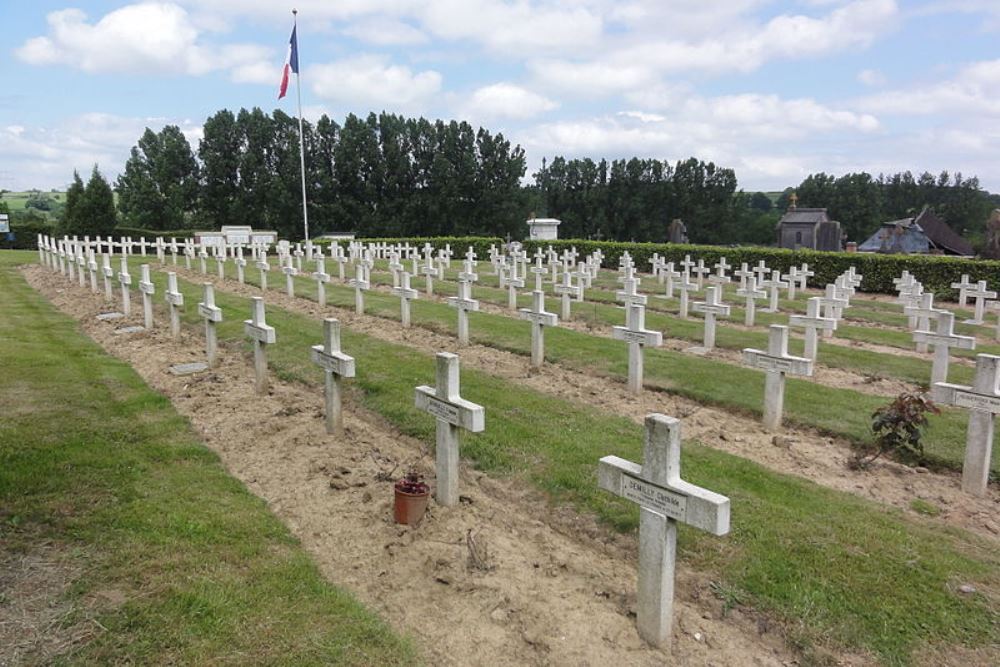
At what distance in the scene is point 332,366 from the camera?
22.0ft

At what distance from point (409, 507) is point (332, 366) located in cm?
217

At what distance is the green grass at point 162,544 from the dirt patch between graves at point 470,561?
239 millimetres

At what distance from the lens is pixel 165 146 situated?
5028 cm

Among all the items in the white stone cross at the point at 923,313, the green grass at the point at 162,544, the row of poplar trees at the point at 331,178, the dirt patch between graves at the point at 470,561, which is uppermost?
the row of poplar trees at the point at 331,178

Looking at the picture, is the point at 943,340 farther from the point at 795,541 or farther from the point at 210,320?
the point at 210,320

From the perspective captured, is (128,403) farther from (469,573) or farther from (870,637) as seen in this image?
(870,637)

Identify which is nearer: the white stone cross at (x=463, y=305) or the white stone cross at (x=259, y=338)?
the white stone cross at (x=259, y=338)

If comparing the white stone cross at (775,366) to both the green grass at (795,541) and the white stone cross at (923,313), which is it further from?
the white stone cross at (923,313)

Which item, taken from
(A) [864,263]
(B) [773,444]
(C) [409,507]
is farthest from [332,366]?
(A) [864,263]

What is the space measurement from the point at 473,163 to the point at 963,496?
51143mm

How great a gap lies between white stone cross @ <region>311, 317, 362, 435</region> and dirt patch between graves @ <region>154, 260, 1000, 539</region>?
288 centimetres

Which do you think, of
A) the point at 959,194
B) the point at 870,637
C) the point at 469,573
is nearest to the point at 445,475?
the point at 469,573

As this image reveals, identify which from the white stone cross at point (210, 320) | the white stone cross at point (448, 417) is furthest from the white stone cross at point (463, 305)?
the white stone cross at point (448, 417)

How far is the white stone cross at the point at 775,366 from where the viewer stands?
7.20m
